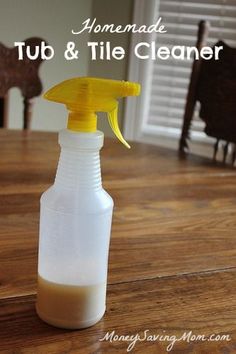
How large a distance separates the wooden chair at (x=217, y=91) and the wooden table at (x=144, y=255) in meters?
0.22

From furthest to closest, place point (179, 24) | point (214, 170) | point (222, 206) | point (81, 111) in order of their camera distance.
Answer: point (179, 24) → point (214, 170) → point (222, 206) → point (81, 111)

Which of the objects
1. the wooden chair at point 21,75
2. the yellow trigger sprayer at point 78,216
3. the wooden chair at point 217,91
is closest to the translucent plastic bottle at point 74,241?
the yellow trigger sprayer at point 78,216

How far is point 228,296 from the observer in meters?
0.75

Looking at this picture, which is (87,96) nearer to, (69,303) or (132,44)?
(69,303)

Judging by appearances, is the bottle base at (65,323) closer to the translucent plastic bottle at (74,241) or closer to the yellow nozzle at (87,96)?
the translucent plastic bottle at (74,241)

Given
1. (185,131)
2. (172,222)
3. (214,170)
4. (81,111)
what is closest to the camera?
(81,111)

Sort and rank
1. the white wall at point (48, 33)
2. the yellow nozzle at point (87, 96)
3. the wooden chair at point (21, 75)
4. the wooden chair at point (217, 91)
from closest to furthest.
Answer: the yellow nozzle at point (87, 96) → the wooden chair at point (217, 91) → the wooden chair at point (21, 75) → the white wall at point (48, 33)

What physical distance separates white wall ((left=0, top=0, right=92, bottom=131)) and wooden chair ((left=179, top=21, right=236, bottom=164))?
100cm

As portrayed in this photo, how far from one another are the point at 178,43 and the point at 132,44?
211mm

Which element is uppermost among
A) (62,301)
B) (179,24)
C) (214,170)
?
(179,24)

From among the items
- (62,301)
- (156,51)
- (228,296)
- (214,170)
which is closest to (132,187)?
(214,170)

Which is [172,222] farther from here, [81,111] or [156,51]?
[156,51]

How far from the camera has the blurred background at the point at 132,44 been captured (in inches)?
95.9

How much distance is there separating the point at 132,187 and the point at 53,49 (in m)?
1.48
